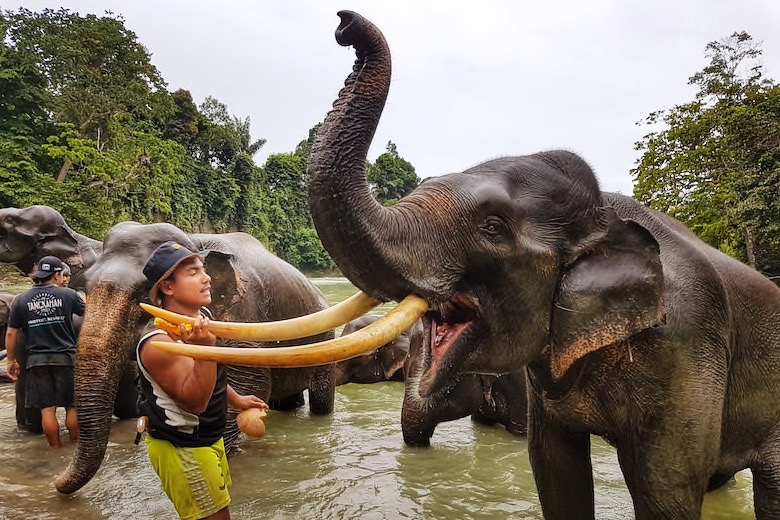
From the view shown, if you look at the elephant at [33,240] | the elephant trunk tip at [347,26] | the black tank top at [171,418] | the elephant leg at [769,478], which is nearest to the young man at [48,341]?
the elephant at [33,240]

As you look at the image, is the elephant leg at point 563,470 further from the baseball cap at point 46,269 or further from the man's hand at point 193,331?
the baseball cap at point 46,269

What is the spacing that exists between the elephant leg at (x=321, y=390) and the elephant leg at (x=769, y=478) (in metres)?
4.13

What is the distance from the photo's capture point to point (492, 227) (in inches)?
76.2

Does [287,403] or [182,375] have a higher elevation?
[182,375]

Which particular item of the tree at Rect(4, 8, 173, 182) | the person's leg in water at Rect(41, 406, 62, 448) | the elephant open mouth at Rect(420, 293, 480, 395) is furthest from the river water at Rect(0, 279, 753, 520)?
the tree at Rect(4, 8, 173, 182)

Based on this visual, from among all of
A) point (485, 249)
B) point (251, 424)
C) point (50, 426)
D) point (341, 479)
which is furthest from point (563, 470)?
point (50, 426)

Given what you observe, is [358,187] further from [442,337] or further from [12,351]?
[12,351]

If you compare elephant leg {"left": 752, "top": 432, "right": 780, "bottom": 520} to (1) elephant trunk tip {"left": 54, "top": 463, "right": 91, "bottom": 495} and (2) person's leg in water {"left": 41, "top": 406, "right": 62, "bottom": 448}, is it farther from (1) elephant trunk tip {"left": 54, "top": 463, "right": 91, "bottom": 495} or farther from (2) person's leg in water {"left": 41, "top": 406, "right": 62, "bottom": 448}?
(2) person's leg in water {"left": 41, "top": 406, "right": 62, "bottom": 448}

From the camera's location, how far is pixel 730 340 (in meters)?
Answer: 2.29

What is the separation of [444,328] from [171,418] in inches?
46.9

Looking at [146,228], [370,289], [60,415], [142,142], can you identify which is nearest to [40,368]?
[60,415]

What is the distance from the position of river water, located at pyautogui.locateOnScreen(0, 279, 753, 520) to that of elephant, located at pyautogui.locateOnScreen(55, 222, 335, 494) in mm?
338

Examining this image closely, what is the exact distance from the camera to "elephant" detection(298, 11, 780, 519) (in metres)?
1.73

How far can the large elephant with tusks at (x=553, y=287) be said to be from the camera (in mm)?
1732
